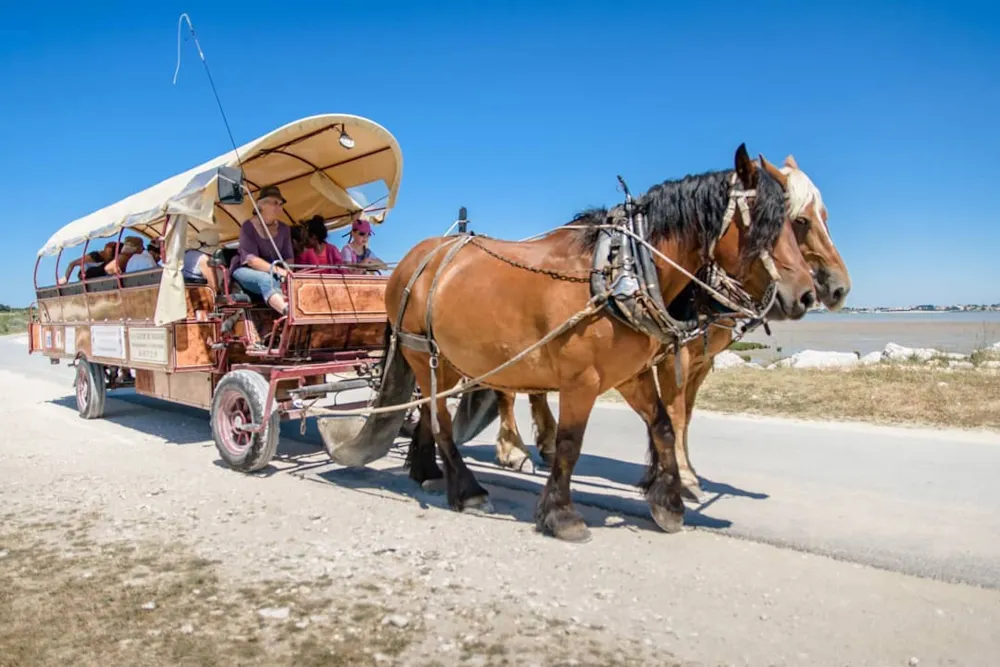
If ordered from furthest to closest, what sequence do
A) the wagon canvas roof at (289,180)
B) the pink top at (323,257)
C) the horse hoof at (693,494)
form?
the pink top at (323,257)
the wagon canvas roof at (289,180)
the horse hoof at (693,494)

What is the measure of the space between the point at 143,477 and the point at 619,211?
4545mm

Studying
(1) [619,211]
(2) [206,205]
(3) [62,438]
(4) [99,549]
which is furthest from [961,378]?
(3) [62,438]

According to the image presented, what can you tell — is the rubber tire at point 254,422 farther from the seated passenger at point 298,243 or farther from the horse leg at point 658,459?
the horse leg at point 658,459

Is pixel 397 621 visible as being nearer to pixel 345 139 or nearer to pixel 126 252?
pixel 345 139

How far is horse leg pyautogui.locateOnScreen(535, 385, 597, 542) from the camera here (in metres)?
4.48

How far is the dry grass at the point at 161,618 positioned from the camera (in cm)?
302

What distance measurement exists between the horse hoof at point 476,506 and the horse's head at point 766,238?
7.82 ft

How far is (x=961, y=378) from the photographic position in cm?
1083

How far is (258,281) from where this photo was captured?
6.67 m

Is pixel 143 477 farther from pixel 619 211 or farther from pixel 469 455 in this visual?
pixel 619 211

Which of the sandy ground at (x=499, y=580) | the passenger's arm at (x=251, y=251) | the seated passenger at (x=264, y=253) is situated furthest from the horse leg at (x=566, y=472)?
the passenger's arm at (x=251, y=251)

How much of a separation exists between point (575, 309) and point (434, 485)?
222 cm

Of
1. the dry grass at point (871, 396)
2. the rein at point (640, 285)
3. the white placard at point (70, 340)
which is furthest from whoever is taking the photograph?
the white placard at point (70, 340)

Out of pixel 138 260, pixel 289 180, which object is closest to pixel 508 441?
pixel 289 180
